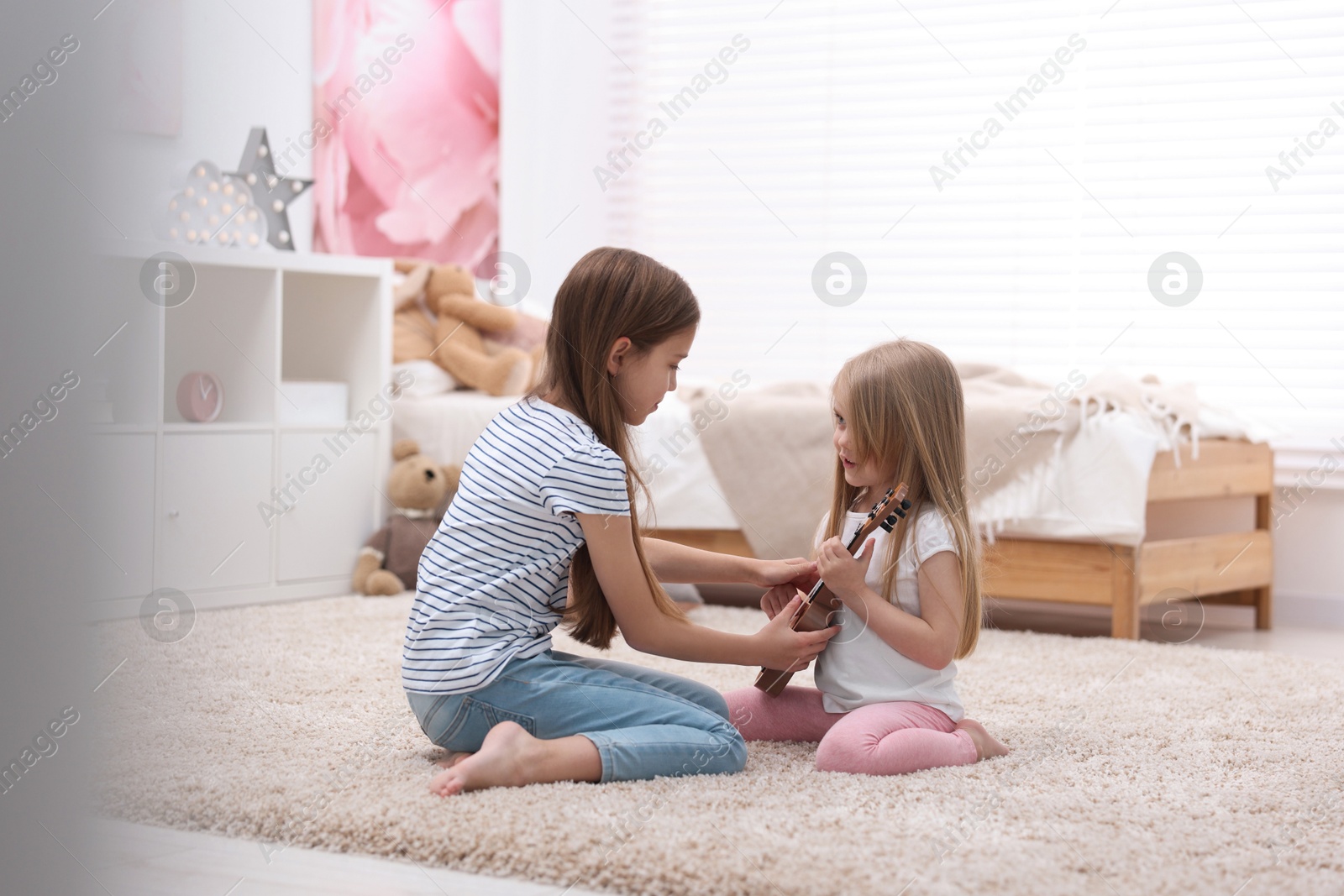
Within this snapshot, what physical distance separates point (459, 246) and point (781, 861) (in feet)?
9.60

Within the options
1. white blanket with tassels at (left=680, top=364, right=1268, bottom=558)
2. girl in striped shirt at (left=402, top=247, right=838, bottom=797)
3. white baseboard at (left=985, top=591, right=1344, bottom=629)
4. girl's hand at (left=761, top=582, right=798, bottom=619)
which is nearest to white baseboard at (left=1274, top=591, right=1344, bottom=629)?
white baseboard at (left=985, top=591, right=1344, bottom=629)

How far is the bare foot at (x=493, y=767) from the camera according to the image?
3.67 ft

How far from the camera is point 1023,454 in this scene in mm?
2250

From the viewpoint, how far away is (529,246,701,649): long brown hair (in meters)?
1.25

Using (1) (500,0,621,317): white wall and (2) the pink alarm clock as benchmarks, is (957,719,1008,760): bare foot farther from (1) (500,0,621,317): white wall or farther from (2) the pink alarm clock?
(1) (500,0,621,317): white wall

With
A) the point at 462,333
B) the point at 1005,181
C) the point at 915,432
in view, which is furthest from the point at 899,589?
the point at 1005,181

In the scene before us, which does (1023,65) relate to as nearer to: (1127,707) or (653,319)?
(1127,707)

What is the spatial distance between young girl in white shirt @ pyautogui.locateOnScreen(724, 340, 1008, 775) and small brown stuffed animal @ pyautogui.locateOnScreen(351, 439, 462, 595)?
4.38 feet

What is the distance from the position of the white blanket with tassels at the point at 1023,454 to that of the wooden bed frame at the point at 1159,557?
0.11 ft

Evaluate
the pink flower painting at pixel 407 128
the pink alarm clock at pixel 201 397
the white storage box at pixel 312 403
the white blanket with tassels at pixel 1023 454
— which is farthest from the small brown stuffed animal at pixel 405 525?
the pink flower painting at pixel 407 128

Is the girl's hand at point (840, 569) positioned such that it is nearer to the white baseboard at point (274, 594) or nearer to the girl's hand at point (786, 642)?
the girl's hand at point (786, 642)

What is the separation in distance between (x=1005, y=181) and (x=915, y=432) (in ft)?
7.11

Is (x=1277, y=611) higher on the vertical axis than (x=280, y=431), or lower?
lower

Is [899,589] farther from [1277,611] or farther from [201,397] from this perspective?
[1277,611]
